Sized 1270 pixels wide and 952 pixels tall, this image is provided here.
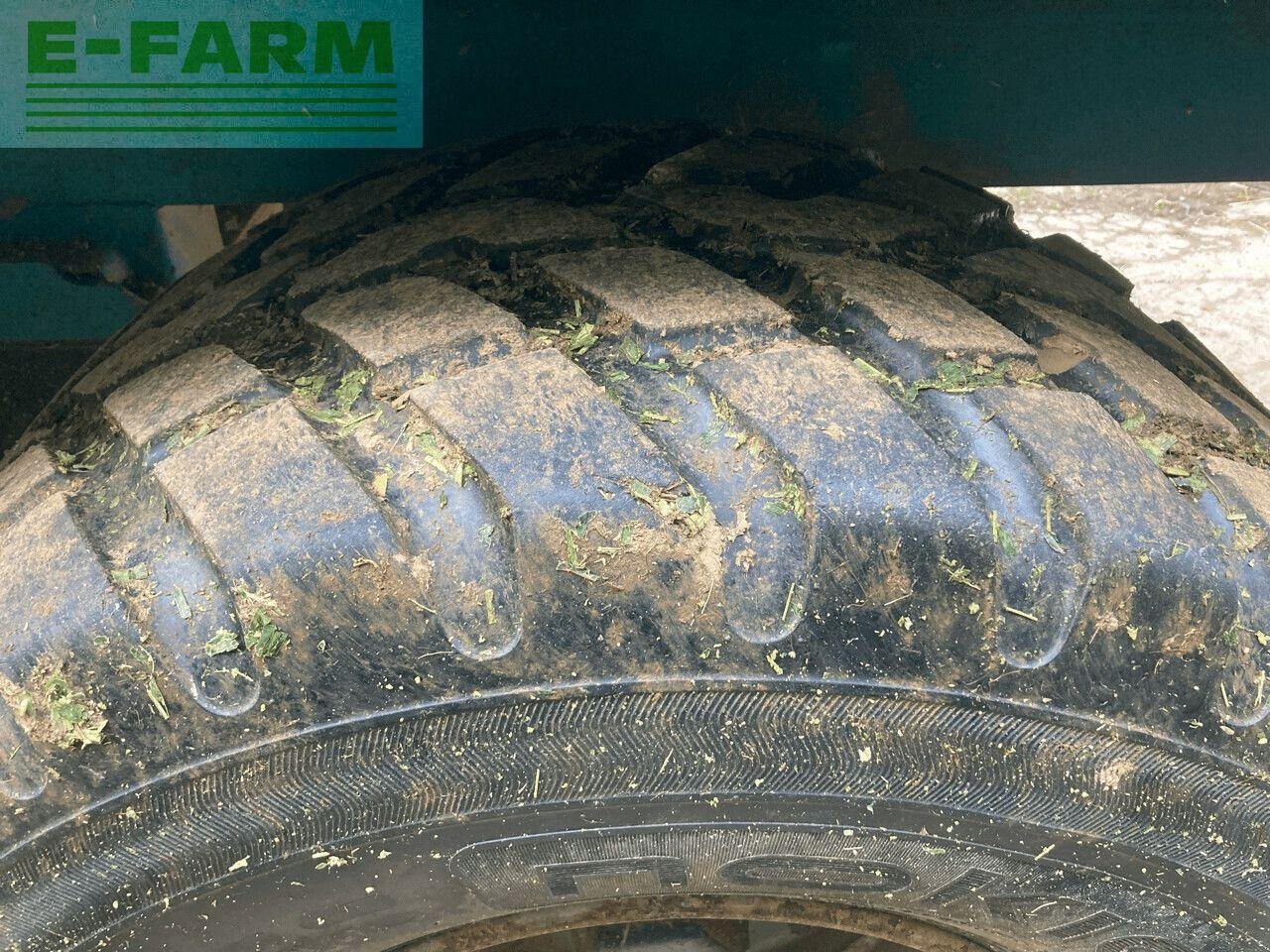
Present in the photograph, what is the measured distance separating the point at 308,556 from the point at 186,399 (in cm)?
21

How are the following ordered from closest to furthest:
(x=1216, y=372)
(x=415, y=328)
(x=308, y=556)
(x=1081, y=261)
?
(x=308, y=556) < (x=415, y=328) < (x=1216, y=372) < (x=1081, y=261)

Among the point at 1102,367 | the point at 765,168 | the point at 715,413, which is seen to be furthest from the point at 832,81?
the point at 715,413

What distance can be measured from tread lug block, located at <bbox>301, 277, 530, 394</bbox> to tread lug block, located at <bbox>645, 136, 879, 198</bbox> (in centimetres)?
29

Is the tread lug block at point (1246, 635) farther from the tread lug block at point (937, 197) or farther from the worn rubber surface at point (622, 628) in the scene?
the tread lug block at point (937, 197)

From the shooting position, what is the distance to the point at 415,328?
0.91 m

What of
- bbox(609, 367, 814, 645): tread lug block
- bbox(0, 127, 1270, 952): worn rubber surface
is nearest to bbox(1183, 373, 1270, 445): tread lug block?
bbox(0, 127, 1270, 952): worn rubber surface

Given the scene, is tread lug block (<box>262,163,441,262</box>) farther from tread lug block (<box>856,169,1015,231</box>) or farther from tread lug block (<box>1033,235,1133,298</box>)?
tread lug block (<box>1033,235,1133,298</box>)

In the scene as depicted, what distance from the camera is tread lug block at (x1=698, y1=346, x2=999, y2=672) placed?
0.82 meters

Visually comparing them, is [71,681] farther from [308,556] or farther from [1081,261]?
[1081,261]

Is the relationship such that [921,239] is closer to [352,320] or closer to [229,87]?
[352,320]

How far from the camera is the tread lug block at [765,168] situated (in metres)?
1.14

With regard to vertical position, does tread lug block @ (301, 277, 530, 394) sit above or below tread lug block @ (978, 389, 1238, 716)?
above

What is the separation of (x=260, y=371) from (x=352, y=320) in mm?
81

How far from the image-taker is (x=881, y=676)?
84 centimetres
